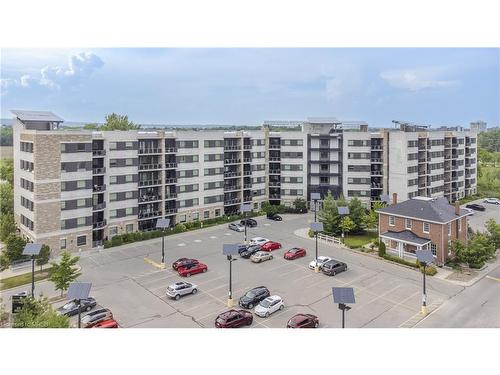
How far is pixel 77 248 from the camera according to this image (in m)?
46.5

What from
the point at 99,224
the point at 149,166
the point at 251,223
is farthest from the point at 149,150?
the point at 251,223

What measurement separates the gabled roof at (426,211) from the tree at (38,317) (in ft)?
116

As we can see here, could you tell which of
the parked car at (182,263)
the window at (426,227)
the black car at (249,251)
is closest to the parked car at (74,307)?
the parked car at (182,263)

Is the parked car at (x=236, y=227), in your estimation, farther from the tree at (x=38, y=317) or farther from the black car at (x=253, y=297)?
the tree at (x=38, y=317)

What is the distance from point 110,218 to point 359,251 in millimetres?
31311

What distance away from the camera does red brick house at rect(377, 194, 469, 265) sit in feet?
138

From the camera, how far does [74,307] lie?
30734mm

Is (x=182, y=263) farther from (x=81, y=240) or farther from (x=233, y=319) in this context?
(x=81, y=240)

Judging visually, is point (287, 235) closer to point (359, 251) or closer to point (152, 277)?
point (359, 251)

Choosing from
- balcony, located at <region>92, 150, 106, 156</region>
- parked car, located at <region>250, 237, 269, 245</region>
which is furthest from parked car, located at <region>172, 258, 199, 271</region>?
balcony, located at <region>92, 150, 106, 156</region>

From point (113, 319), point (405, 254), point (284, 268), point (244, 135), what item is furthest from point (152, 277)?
point (244, 135)

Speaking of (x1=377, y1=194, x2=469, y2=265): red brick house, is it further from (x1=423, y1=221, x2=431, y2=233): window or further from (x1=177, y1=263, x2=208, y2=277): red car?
(x1=177, y1=263, x2=208, y2=277): red car

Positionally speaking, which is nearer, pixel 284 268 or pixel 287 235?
pixel 284 268

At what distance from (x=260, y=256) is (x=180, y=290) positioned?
11.8 m
